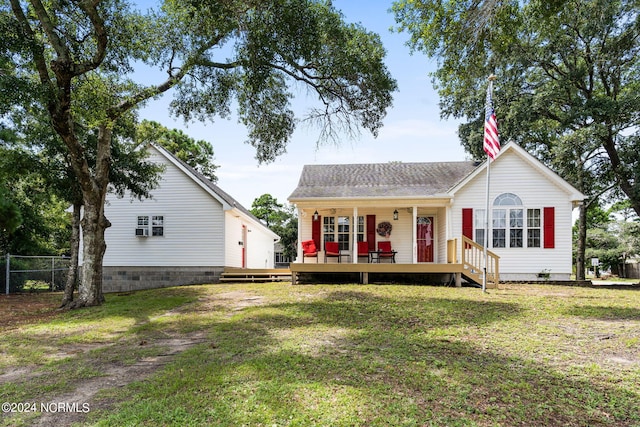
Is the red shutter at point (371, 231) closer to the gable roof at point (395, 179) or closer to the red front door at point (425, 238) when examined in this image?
the gable roof at point (395, 179)

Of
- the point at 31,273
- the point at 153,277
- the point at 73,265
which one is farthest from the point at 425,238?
the point at 31,273

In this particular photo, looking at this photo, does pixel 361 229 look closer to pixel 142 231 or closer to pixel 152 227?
pixel 152 227

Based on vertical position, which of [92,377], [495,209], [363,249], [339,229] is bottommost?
[92,377]

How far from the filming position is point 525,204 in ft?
45.4

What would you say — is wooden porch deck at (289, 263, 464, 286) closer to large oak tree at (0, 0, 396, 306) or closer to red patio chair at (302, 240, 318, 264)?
red patio chair at (302, 240, 318, 264)

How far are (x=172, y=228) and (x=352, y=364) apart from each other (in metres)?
13.4

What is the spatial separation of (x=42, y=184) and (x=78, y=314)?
599 centimetres

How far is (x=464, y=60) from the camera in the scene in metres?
8.59

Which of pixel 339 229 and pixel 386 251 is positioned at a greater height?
pixel 339 229

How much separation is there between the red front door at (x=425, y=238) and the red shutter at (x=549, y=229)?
3.91 metres

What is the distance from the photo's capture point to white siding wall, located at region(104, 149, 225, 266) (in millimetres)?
15922

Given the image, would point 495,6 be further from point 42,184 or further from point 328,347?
point 42,184

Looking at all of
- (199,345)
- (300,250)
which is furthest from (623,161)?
(199,345)

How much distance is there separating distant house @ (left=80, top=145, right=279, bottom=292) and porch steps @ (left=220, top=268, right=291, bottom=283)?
22.5 inches
